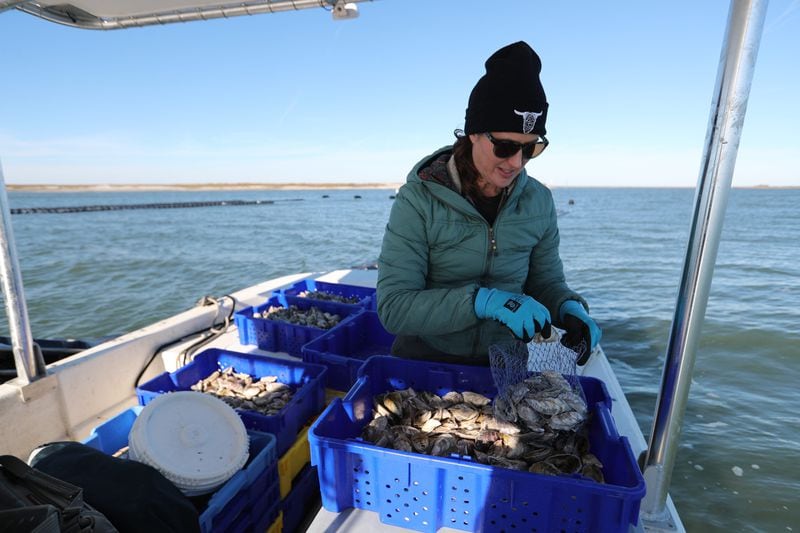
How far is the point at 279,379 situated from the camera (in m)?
3.09

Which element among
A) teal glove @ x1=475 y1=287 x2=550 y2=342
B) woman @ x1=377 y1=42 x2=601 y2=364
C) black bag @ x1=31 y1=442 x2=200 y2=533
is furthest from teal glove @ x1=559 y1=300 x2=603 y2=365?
black bag @ x1=31 y1=442 x2=200 y2=533

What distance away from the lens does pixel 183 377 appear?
2955mm

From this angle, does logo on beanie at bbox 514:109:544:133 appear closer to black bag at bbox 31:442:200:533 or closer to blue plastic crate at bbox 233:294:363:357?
black bag at bbox 31:442:200:533

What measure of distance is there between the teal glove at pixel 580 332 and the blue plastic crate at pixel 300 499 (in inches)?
72.0

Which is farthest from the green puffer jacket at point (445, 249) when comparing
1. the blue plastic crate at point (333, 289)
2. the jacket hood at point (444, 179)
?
the blue plastic crate at point (333, 289)

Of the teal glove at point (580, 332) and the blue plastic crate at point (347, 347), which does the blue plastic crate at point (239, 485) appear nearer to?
the blue plastic crate at point (347, 347)

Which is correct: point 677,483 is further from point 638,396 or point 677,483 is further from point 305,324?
point 305,324

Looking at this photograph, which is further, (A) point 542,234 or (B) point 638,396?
(B) point 638,396

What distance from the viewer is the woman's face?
177 cm

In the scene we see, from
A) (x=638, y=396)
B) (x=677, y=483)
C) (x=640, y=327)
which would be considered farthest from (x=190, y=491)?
(x=640, y=327)

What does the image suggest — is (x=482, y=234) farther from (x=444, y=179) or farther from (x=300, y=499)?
(x=300, y=499)

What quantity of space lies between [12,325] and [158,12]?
2306 millimetres

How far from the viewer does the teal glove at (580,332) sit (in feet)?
6.50

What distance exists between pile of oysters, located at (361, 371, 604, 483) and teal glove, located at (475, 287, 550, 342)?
10.5 inches
